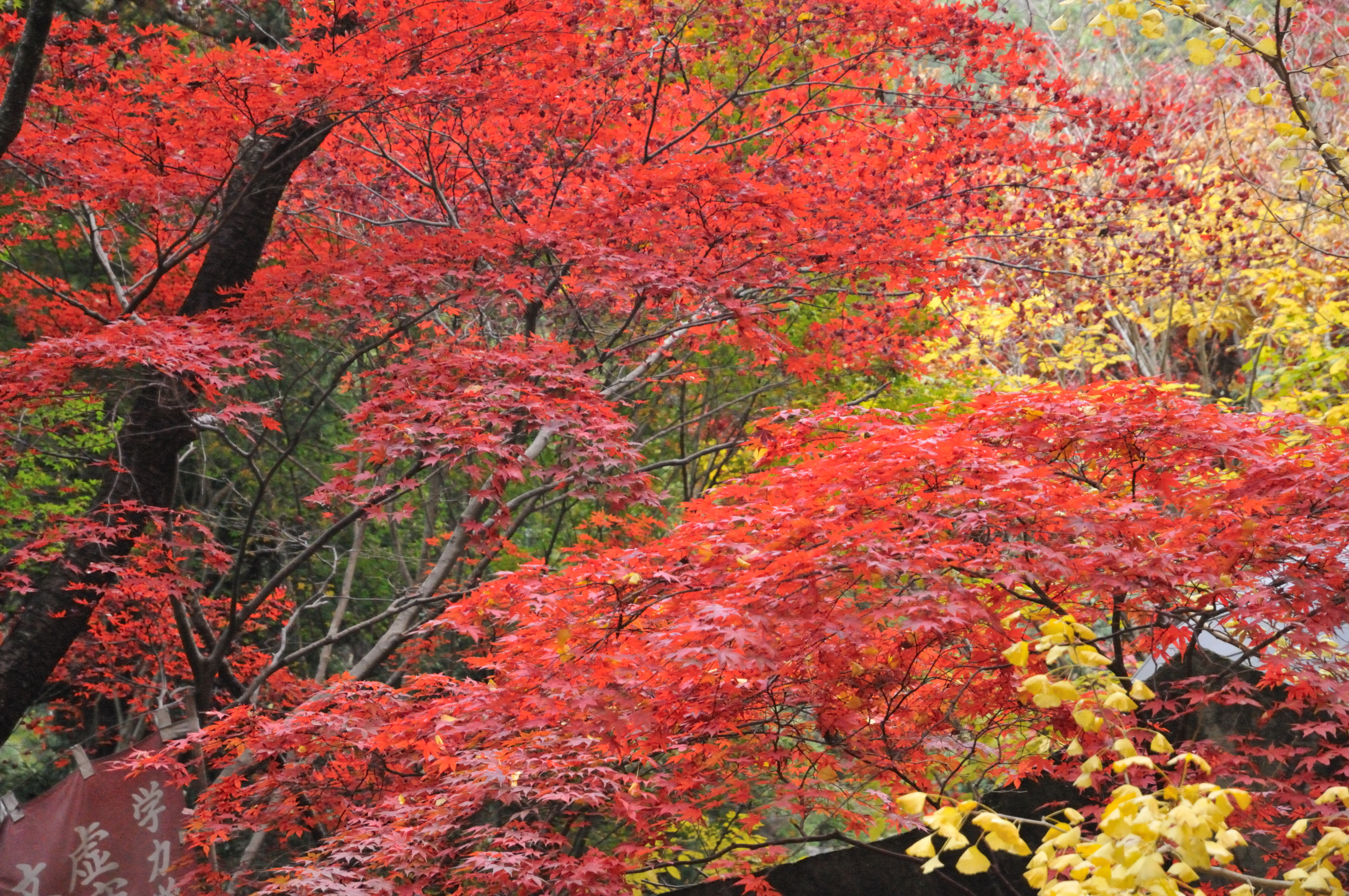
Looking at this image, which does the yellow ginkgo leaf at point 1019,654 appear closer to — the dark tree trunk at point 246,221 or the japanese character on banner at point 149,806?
the dark tree trunk at point 246,221

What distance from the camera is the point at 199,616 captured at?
5773 mm

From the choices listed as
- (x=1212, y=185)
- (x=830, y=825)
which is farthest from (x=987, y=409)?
(x=1212, y=185)

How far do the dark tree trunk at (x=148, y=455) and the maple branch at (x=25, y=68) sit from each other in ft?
4.12

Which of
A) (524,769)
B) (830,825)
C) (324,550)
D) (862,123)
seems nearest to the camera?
(524,769)

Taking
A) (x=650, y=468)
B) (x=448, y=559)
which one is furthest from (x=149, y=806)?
(x=650, y=468)

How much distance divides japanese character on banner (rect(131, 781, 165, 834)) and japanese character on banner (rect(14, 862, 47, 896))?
56cm

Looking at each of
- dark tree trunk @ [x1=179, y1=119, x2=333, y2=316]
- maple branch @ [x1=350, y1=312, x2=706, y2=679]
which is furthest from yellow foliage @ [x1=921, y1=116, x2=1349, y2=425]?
dark tree trunk @ [x1=179, y1=119, x2=333, y2=316]

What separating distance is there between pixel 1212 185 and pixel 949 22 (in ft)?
20.0

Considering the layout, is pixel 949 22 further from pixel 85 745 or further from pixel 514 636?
pixel 85 745

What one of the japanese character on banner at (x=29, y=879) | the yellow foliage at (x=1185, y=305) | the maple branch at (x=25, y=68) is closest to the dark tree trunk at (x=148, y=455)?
the japanese character on banner at (x=29, y=879)

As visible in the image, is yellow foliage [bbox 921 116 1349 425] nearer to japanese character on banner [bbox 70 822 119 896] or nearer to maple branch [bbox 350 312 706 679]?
maple branch [bbox 350 312 706 679]

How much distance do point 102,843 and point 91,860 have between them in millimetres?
107

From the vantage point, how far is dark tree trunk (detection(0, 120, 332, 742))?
5141 mm

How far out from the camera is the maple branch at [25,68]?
3381mm
